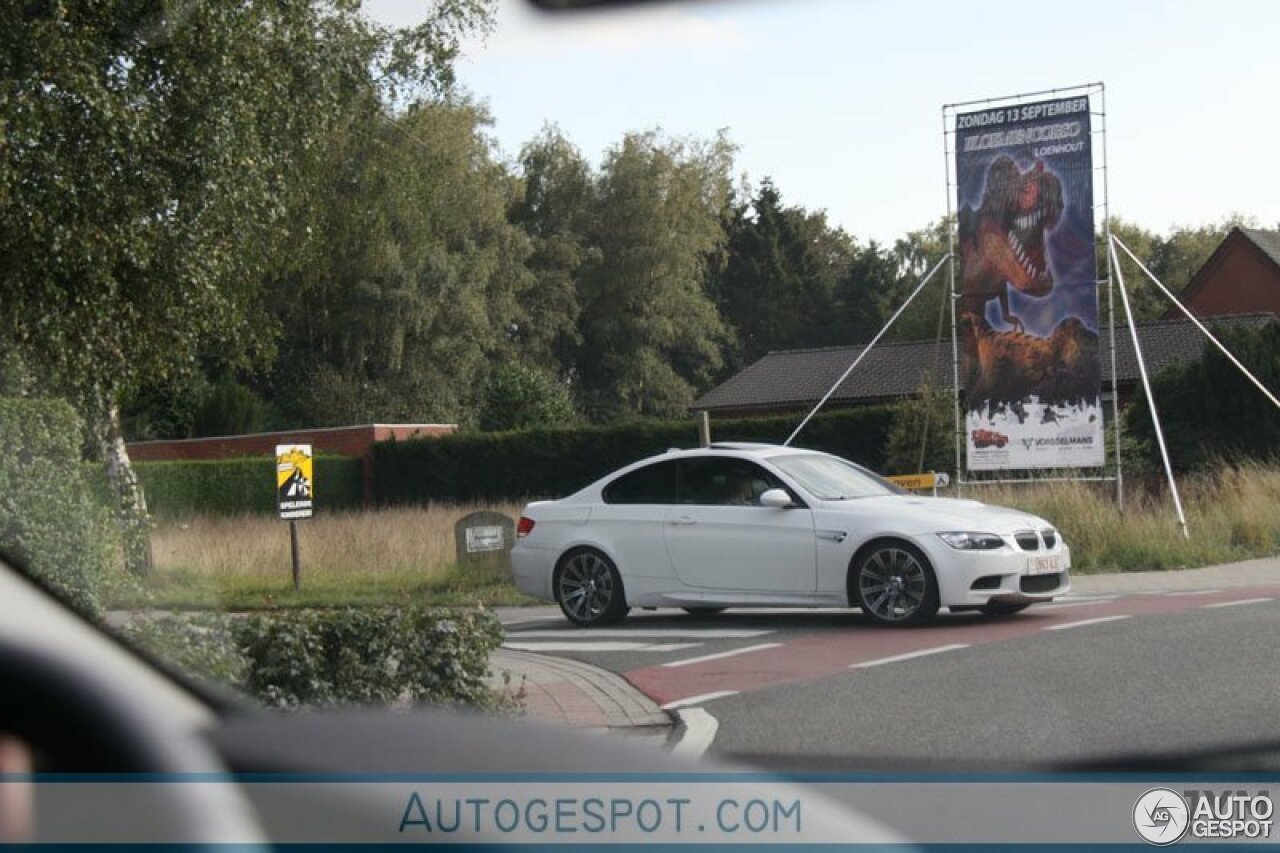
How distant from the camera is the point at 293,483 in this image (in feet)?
58.3

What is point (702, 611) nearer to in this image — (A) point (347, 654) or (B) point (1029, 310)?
(A) point (347, 654)

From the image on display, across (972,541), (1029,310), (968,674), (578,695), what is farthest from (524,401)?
(578,695)

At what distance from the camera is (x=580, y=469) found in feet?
101

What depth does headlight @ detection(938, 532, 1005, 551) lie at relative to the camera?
11523mm

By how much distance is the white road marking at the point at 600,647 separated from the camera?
1115 cm

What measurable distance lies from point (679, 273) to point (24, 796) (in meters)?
12.6

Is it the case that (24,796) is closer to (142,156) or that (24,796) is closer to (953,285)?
(142,156)

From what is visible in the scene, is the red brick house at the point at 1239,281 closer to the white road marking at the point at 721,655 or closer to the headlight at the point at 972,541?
the headlight at the point at 972,541

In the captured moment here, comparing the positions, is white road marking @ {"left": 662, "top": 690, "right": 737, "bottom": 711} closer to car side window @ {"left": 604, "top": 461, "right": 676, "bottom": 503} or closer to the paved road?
the paved road

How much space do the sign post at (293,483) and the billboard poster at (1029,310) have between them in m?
8.78

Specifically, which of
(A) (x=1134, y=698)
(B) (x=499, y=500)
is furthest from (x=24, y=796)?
(B) (x=499, y=500)

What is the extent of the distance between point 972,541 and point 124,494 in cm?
1019

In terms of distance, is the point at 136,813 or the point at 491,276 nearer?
the point at 136,813

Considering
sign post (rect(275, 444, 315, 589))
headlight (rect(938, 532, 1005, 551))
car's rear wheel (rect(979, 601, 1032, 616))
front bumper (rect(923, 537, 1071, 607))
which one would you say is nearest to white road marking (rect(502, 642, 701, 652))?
front bumper (rect(923, 537, 1071, 607))
